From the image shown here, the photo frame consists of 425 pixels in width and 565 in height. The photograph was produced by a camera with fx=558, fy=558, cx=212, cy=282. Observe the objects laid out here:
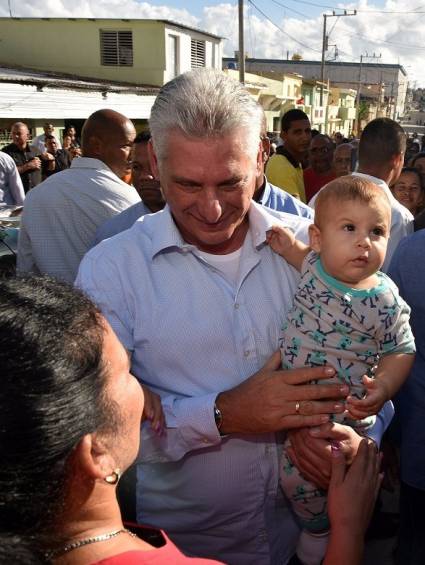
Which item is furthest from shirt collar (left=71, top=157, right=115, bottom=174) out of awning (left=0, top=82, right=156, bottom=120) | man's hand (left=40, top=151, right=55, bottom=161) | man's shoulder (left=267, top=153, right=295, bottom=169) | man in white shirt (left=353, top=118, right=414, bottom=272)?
awning (left=0, top=82, right=156, bottom=120)

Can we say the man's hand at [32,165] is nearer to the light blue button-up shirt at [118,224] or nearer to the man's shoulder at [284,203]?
the light blue button-up shirt at [118,224]

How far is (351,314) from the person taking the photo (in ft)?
5.87

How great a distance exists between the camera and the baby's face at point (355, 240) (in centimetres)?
181

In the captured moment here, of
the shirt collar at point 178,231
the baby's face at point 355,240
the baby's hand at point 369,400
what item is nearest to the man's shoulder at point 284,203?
the shirt collar at point 178,231

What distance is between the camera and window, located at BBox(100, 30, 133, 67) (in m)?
26.5

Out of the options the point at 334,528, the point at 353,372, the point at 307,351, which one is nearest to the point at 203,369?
the point at 307,351

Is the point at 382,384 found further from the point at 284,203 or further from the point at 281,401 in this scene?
the point at 284,203

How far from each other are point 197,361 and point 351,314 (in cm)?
52

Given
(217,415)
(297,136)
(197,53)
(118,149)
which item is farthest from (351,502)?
(197,53)

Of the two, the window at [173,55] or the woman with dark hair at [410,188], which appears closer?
the woman with dark hair at [410,188]

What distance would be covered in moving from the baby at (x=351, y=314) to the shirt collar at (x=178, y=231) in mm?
194

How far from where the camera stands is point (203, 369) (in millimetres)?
1854

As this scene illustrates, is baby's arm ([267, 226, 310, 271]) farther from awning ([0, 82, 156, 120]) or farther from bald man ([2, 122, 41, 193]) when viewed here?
awning ([0, 82, 156, 120])

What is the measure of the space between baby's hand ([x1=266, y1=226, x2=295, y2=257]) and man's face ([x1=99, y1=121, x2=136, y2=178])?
Result: 100 inches
